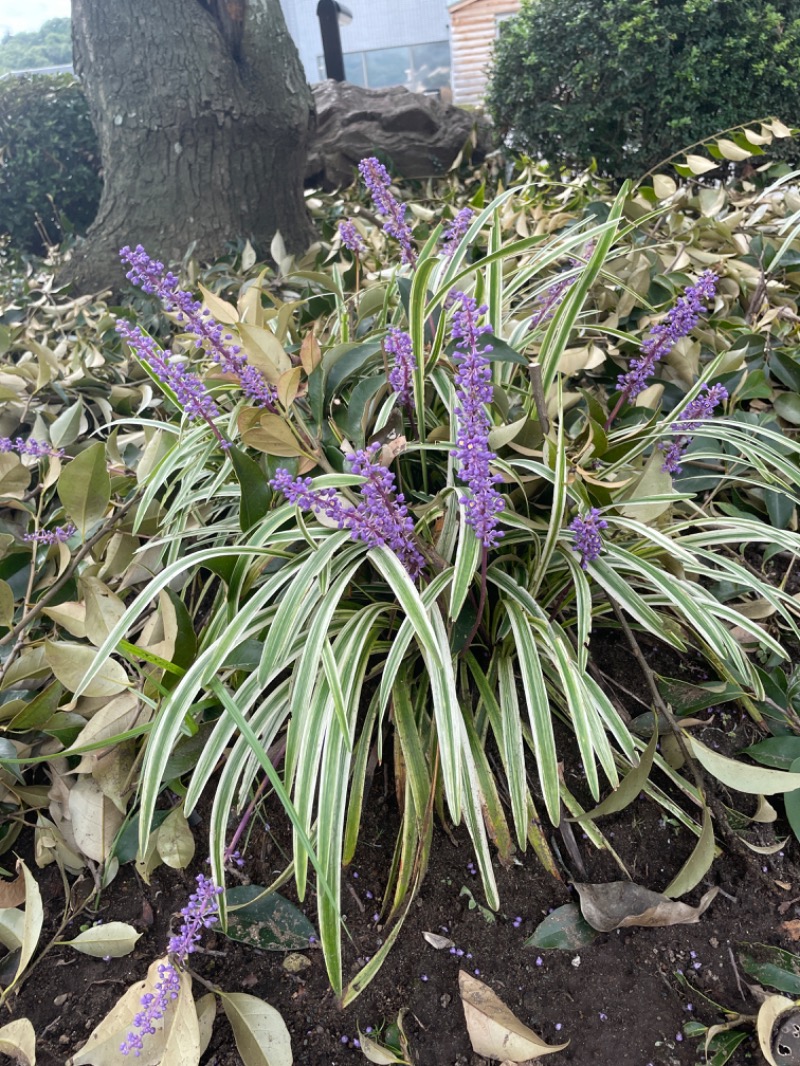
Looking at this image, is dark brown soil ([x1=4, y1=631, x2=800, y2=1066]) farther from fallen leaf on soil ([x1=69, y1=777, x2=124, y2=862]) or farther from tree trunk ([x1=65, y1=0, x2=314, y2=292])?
tree trunk ([x1=65, y1=0, x2=314, y2=292])

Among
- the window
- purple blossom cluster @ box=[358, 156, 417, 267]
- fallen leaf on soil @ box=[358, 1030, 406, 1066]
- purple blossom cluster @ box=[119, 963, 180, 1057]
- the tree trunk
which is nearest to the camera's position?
purple blossom cluster @ box=[119, 963, 180, 1057]

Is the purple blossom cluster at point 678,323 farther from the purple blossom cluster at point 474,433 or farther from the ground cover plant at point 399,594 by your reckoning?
the purple blossom cluster at point 474,433

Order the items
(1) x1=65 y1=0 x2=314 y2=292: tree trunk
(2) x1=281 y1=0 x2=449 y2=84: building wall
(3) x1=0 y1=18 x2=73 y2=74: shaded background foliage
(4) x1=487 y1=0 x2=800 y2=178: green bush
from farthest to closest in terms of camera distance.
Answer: (3) x1=0 y1=18 x2=73 y2=74: shaded background foliage → (2) x1=281 y1=0 x2=449 y2=84: building wall → (4) x1=487 y1=0 x2=800 y2=178: green bush → (1) x1=65 y1=0 x2=314 y2=292: tree trunk

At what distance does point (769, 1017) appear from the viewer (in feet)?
2.88

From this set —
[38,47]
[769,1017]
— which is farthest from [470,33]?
[38,47]

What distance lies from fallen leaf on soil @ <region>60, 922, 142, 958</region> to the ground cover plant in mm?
12

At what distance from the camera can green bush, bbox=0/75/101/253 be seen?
4168mm

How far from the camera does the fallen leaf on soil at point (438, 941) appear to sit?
105 cm

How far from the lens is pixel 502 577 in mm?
1175

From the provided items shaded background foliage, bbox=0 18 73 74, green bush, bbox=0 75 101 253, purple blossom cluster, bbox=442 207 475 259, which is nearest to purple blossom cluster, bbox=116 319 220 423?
purple blossom cluster, bbox=442 207 475 259

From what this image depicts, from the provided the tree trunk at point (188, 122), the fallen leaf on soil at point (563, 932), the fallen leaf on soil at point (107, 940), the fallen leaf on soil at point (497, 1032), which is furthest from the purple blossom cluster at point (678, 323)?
the tree trunk at point (188, 122)

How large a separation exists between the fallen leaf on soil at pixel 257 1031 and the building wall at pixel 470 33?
16233 millimetres

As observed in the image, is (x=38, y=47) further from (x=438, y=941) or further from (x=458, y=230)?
(x=438, y=941)

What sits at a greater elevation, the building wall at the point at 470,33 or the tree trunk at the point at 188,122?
the building wall at the point at 470,33
